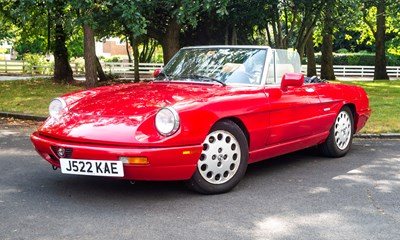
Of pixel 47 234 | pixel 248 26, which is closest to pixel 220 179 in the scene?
pixel 47 234

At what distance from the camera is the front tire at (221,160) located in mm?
4680

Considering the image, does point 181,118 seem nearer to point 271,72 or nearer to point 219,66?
point 219,66

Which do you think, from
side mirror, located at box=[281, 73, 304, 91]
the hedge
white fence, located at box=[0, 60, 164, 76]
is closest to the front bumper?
side mirror, located at box=[281, 73, 304, 91]

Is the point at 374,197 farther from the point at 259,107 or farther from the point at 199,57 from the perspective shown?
the point at 199,57

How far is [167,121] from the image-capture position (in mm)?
4383

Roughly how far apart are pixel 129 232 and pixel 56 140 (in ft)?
4.32

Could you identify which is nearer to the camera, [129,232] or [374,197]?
[129,232]

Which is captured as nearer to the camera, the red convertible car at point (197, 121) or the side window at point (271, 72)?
the red convertible car at point (197, 121)

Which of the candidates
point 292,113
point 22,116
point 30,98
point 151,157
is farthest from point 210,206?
point 30,98

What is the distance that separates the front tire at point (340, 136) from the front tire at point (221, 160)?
76.3 inches

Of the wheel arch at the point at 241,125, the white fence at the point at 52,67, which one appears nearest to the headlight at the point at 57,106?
the wheel arch at the point at 241,125

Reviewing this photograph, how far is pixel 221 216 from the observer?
4137 mm

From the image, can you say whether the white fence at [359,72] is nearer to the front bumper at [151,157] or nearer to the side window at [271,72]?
the side window at [271,72]

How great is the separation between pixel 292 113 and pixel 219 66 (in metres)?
0.93
